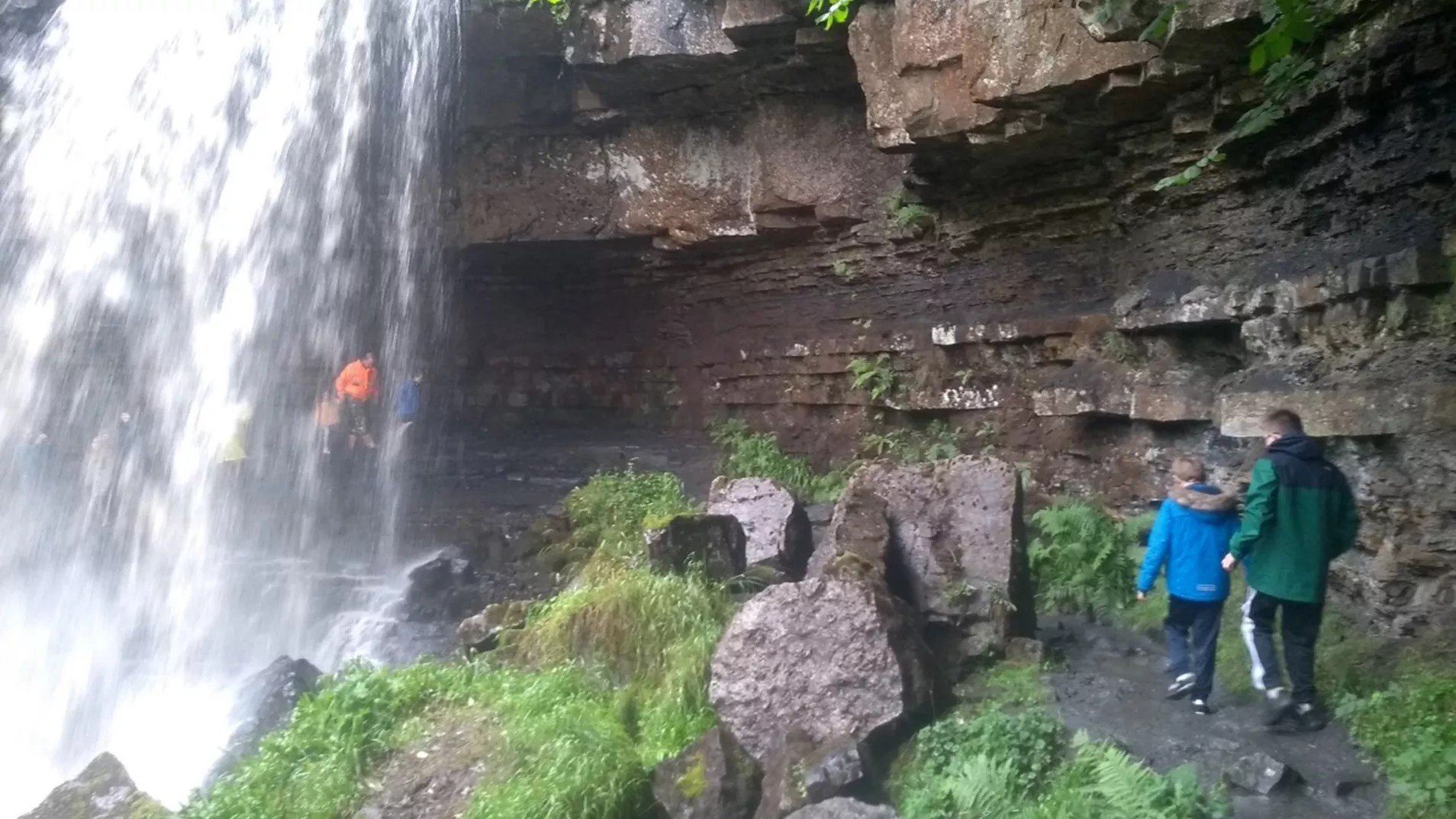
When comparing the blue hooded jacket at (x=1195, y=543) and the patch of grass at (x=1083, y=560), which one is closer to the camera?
the blue hooded jacket at (x=1195, y=543)

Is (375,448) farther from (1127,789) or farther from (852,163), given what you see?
(1127,789)

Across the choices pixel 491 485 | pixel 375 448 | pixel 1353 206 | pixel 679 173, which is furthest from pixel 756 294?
pixel 1353 206

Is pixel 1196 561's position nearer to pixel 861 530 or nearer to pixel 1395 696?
pixel 1395 696

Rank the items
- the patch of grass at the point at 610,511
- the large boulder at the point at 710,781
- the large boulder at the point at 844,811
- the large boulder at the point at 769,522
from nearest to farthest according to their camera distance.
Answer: the large boulder at the point at 844,811 < the large boulder at the point at 710,781 < the large boulder at the point at 769,522 < the patch of grass at the point at 610,511

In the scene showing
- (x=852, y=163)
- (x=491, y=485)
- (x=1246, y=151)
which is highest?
(x=852, y=163)

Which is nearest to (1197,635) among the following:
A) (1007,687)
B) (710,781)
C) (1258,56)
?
(1007,687)

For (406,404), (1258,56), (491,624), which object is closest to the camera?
(1258,56)

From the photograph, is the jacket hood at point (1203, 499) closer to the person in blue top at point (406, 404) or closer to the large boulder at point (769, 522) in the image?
the large boulder at point (769, 522)

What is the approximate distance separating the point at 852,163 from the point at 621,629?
608 cm

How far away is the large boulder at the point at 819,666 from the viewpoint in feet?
16.2

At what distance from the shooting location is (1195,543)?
490 cm

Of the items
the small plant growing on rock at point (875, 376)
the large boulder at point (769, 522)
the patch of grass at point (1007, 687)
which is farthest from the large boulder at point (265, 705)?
the small plant growing on rock at point (875, 376)

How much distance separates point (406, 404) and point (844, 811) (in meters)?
9.68

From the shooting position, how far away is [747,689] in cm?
520
